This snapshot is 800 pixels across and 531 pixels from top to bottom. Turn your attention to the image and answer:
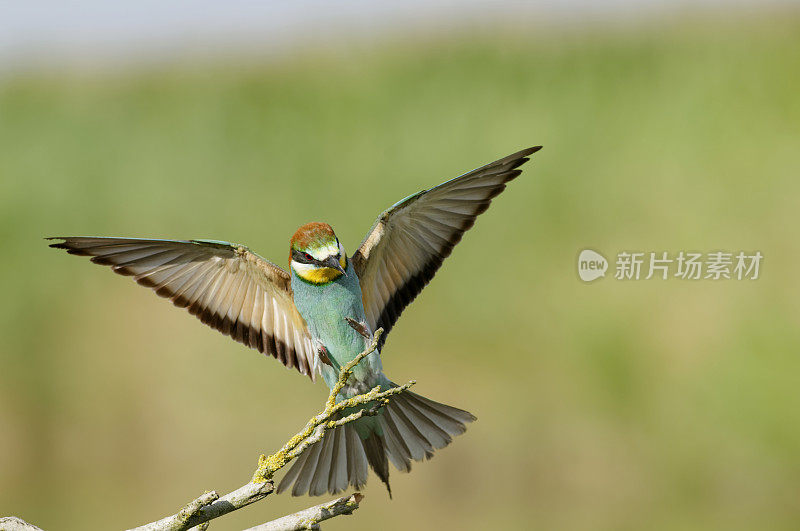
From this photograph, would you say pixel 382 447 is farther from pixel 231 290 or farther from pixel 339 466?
pixel 231 290

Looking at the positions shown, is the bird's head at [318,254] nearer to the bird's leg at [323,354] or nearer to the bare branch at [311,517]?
the bird's leg at [323,354]

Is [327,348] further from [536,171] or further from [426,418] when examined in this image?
[536,171]

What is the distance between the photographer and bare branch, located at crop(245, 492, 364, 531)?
3.73ft

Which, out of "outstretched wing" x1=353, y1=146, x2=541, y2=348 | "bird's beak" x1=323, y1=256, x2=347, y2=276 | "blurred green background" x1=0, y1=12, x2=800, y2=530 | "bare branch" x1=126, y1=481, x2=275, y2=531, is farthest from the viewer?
"blurred green background" x1=0, y1=12, x2=800, y2=530

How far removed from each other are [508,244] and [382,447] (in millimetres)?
2733

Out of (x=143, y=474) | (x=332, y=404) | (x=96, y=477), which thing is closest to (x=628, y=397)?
(x=143, y=474)

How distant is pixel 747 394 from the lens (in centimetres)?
419

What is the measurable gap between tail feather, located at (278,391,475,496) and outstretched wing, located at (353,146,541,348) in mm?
181

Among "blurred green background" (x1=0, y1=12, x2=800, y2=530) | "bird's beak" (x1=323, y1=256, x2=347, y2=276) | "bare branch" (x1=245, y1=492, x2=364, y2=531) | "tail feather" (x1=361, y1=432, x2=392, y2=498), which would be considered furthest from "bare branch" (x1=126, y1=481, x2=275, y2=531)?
"blurred green background" (x1=0, y1=12, x2=800, y2=530)

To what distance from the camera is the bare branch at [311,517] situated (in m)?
1.14

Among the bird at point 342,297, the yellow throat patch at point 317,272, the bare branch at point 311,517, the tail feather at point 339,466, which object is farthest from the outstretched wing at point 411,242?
the bare branch at point 311,517

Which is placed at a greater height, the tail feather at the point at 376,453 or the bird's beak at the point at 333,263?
the bird's beak at the point at 333,263

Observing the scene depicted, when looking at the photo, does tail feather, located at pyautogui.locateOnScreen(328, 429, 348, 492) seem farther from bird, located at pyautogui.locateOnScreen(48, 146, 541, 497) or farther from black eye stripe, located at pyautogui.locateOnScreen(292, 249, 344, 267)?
black eye stripe, located at pyautogui.locateOnScreen(292, 249, 344, 267)

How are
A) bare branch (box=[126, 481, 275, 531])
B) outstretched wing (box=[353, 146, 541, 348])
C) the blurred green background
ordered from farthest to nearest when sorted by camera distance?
the blurred green background
outstretched wing (box=[353, 146, 541, 348])
bare branch (box=[126, 481, 275, 531])
